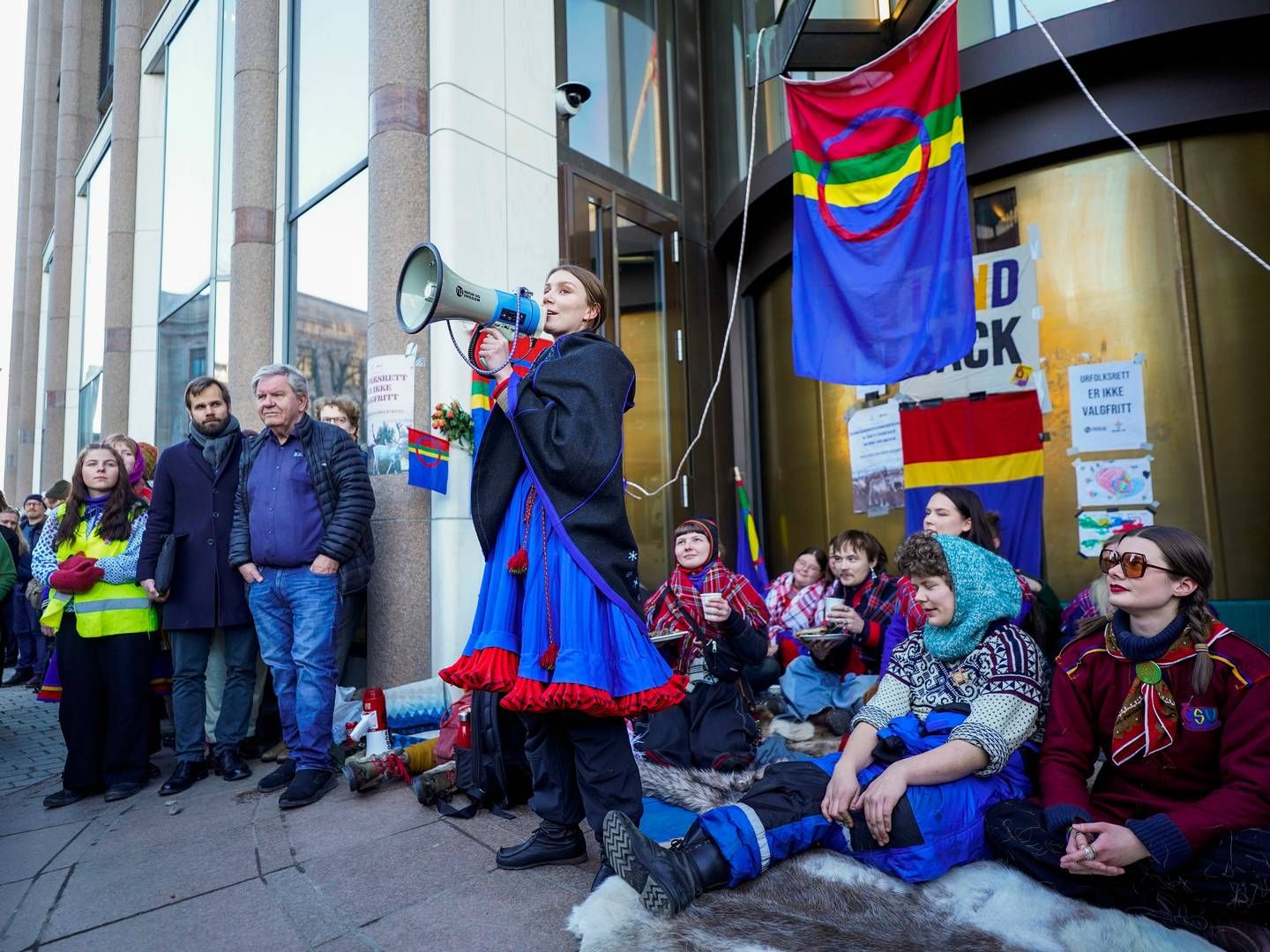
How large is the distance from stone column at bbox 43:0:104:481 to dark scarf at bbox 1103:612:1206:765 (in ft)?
53.1

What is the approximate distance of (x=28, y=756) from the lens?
15.8 feet

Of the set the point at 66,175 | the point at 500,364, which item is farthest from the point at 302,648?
the point at 66,175

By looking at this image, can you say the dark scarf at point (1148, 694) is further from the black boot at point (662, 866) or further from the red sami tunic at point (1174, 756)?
the black boot at point (662, 866)

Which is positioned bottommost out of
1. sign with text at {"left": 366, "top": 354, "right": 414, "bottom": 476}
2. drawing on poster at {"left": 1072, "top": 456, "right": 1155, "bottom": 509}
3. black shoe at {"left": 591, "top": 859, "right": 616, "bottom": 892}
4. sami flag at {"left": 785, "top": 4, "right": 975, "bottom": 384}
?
black shoe at {"left": 591, "top": 859, "right": 616, "bottom": 892}

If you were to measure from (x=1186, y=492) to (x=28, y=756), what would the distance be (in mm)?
6843

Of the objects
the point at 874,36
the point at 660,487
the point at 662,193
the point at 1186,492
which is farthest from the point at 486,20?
the point at 1186,492

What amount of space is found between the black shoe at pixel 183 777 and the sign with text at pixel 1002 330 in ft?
15.7

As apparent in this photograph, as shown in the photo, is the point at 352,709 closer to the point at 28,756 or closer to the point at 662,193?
the point at 28,756

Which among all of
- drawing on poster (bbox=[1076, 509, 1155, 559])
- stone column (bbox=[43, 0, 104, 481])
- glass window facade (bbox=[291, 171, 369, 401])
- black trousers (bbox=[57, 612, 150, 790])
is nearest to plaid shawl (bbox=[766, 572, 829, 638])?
drawing on poster (bbox=[1076, 509, 1155, 559])

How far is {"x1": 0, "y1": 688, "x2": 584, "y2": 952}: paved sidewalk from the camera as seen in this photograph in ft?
7.47

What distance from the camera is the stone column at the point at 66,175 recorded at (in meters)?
14.4

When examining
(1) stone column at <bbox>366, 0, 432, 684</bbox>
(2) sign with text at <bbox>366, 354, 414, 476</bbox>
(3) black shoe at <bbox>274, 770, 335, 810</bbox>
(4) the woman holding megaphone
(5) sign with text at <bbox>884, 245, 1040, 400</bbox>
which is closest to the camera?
(4) the woman holding megaphone

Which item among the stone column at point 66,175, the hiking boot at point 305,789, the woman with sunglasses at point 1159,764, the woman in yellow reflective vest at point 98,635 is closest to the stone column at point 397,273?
the hiking boot at point 305,789

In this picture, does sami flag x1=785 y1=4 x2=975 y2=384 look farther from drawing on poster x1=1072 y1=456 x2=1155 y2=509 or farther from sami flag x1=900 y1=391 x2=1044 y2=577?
drawing on poster x1=1072 y1=456 x2=1155 y2=509
